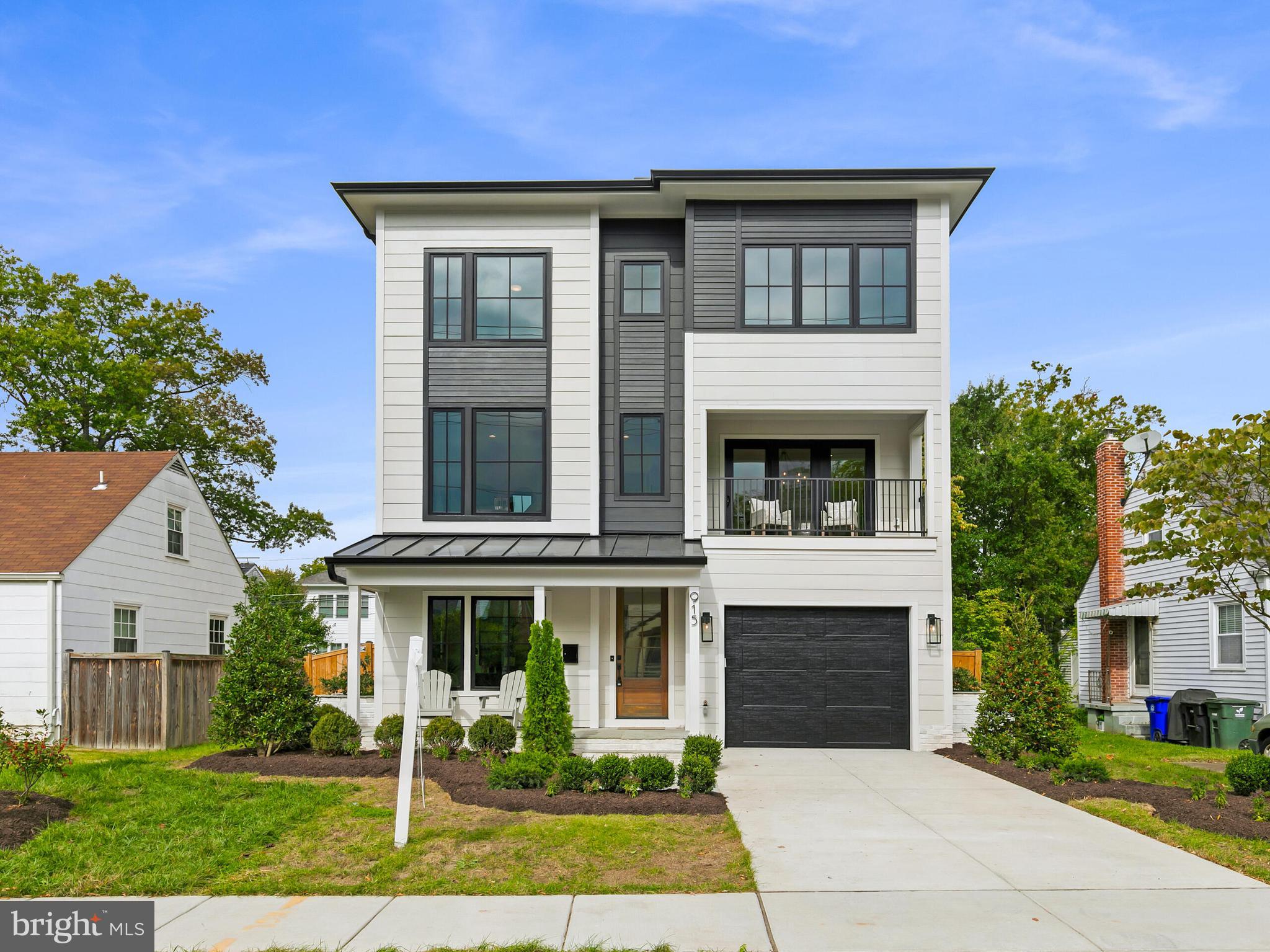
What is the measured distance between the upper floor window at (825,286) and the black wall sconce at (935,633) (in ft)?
15.2

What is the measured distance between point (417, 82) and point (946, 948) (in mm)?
14453

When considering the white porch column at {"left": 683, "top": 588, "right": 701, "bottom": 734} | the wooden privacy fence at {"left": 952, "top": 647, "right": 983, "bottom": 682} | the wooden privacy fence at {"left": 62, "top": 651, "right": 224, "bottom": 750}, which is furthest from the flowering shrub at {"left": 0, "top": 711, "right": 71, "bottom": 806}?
the wooden privacy fence at {"left": 952, "top": 647, "right": 983, "bottom": 682}

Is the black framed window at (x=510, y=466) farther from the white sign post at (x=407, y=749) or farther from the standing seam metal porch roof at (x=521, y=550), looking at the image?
the white sign post at (x=407, y=749)

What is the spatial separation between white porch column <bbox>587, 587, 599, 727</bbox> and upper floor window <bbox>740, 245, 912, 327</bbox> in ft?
16.3

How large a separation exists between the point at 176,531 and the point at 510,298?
29.9ft

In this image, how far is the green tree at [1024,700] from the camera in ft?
42.4

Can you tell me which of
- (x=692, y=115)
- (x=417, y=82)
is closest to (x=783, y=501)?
(x=692, y=115)

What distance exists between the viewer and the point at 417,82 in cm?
1609

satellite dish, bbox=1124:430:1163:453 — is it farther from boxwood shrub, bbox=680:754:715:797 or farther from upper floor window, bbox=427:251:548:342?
boxwood shrub, bbox=680:754:715:797

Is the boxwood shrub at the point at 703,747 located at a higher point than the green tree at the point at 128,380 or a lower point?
lower

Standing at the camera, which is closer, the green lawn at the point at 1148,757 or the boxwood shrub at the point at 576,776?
the boxwood shrub at the point at 576,776

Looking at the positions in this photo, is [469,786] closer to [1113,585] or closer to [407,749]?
[407,749]

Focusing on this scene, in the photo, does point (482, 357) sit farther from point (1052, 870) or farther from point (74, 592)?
point (1052, 870)

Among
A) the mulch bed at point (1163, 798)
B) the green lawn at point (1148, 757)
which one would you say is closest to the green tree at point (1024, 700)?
the mulch bed at point (1163, 798)
